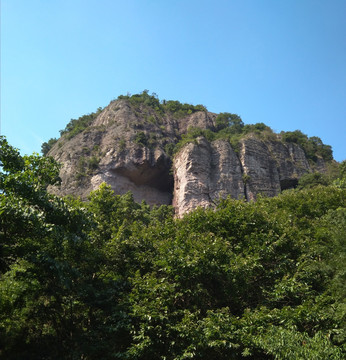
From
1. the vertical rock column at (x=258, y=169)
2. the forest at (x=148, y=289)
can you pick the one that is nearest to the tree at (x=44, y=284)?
the forest at (x=148, y=289)

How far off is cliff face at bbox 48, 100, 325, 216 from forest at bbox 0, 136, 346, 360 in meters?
21.1

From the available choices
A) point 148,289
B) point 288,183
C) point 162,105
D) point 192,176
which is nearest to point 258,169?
point 288,183

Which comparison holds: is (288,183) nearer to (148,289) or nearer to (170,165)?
Answer: (170,165)

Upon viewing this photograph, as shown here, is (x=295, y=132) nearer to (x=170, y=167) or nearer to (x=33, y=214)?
(x=170, y=167)

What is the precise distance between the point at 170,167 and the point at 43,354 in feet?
105

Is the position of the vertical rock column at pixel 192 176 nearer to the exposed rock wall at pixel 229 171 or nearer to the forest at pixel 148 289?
the exposed rock wall at pixel 229 171

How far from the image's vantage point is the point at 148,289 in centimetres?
1173

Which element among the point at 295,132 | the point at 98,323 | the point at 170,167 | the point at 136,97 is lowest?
the point at 98,323

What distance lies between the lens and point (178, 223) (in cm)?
1719

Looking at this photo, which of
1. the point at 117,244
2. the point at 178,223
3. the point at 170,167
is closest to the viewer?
the point at 117,244

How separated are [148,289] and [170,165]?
30.0 metres

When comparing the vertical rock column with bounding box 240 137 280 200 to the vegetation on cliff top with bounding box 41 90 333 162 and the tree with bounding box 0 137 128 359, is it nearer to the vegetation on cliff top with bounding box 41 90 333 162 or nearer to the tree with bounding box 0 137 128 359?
the vegetation on cliff top with bounding box 41 90 333 162

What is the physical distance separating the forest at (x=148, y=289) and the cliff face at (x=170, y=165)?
2107 centimetres

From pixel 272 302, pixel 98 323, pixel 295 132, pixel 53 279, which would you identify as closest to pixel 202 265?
pixel 272 302
